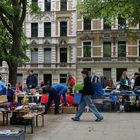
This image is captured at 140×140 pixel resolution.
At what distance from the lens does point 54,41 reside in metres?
60.0

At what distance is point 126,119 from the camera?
18.7 meters

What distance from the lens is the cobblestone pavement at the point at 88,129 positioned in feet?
44.7

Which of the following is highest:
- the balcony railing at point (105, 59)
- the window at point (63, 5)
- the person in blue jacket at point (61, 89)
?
the window at point (63, 5)

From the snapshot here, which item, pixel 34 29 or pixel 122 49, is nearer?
pixel 122 49

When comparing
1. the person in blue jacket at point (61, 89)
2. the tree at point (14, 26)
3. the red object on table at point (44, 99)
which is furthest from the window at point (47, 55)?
the person in blue jacket at point (61, 89)

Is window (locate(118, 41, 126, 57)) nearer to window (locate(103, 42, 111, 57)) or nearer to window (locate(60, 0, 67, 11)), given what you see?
window (locate(103, 42, 111, 57))

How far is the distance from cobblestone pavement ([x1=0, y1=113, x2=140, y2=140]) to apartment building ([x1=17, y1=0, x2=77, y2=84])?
40054 millimetres

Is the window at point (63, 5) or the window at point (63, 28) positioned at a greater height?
the window at point (63, 5)

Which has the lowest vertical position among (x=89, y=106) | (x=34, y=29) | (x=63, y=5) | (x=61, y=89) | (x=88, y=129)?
(x=88, y=129)

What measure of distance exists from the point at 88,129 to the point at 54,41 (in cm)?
4504

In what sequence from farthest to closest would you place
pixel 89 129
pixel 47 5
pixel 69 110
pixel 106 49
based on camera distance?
pixel 47 5 → pixel 106 49 → pixel 69 110 → pixel 89 129

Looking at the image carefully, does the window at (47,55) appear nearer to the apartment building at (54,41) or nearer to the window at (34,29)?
the apartment building at (54,41)

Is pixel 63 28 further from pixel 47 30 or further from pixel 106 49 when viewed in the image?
pixel 106 49

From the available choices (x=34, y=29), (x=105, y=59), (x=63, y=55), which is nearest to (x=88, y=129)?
(x=105, y=59)
